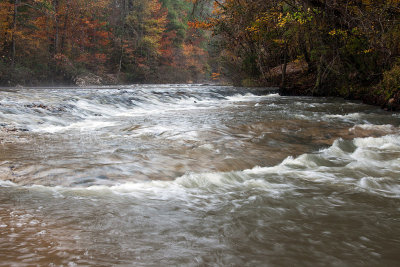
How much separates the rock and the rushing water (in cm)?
2036

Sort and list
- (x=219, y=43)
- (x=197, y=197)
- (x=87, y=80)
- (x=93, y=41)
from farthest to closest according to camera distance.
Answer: (x=93, y=41)
(x=87, y=80)
(x=219, y=43)
(x=197, y=197)

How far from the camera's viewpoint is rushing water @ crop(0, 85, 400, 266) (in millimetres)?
2117

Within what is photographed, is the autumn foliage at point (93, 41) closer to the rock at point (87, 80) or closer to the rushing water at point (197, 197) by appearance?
the rock at point (87, 80)

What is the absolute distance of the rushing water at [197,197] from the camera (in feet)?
6.95

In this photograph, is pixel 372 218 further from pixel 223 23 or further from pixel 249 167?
pixel 223 23

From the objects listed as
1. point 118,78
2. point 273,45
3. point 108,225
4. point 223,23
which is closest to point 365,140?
point 108,225

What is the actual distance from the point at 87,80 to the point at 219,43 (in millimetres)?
12750

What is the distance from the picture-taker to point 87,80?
26719mm

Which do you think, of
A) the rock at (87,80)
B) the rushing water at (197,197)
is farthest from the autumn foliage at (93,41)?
the rushing water at (197,197)

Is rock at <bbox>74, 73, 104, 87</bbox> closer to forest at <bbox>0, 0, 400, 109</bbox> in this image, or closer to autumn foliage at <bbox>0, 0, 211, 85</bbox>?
forest at <bbox>0, 0, 400, 109</bbox>

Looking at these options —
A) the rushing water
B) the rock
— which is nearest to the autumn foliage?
the rock

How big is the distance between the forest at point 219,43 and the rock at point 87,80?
15.5 inches

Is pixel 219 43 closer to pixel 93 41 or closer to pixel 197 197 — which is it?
pixel 93 41

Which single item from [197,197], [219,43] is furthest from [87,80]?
[197,197]
